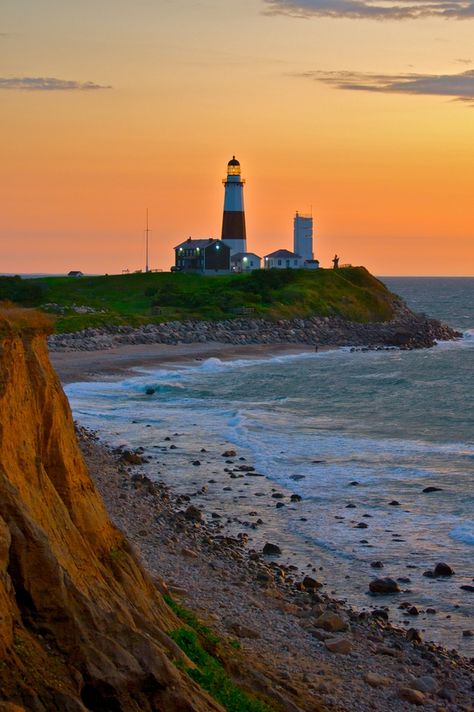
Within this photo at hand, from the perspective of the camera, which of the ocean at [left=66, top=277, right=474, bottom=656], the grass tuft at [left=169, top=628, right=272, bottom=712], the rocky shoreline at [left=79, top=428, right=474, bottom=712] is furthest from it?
the ocean at [left=66, top=277, right=474, bottom=656]

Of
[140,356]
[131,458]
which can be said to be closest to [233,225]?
[140,356]

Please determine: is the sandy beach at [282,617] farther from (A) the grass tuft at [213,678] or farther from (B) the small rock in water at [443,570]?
(B) the small rock in water at [443,570]

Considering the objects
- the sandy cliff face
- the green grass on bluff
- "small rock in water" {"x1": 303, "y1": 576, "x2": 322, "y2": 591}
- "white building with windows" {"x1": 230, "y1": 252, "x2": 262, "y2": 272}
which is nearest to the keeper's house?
"white building with windows" {"x1": 230, "y1": 252, "x2": 262, "y2": 272}

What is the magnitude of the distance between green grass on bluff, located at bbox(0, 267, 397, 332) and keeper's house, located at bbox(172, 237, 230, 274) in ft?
13.2

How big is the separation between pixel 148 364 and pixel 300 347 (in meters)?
23.8

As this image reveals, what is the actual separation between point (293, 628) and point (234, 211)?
3973 inches

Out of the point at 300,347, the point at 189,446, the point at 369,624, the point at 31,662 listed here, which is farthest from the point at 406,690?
the point at 300,347

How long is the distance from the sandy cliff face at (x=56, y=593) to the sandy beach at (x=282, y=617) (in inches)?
118

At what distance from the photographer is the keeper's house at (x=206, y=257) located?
114500 mm

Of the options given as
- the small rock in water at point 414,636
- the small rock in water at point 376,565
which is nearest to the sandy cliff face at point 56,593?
the small rock in water at point 414,636

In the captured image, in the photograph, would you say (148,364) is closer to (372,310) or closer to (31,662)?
(372,310)

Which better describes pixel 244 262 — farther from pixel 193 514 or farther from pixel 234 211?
pixel 193 514

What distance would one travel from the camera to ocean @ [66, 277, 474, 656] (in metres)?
23.0

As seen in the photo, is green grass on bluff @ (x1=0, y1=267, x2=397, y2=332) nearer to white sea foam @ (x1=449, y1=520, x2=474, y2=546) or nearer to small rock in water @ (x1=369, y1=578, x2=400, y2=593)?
white sea foam @ (x1=449, y1=520, x2=474, y2=546)
